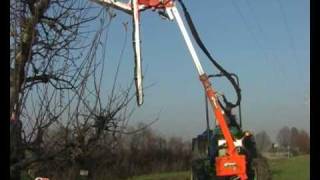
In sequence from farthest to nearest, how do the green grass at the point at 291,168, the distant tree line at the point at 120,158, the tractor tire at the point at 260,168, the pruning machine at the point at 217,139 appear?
the tractor tire at the point at 260,168
the pruning machine at the point at 217,139
the green grass at the point at 291,168
the distant tree line at the point at 120,158

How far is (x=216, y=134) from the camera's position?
458 cm

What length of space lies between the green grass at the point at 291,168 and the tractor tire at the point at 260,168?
0.05 meters

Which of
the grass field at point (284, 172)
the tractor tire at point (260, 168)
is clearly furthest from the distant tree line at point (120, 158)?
the tractor tire at point (260, 168)

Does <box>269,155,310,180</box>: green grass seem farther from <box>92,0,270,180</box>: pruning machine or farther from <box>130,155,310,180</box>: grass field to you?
<box>92,0,270,180</box>: pruning machine

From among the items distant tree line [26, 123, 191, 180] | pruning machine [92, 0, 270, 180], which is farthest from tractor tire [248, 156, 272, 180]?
distant tree line [26, 123, 191, 180]

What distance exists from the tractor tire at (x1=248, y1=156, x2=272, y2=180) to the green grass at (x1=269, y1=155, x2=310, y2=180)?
0.05 metres

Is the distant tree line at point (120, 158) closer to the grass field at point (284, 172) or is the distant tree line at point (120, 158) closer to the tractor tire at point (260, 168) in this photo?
the grass field at point (284, 172)

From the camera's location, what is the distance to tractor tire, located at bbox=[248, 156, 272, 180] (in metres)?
4.54

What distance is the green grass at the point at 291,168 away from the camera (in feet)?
12.9

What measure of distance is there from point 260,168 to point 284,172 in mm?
235

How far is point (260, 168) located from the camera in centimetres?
454

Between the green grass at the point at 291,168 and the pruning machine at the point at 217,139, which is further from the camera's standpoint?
the pruning machine at the point at 217,139
